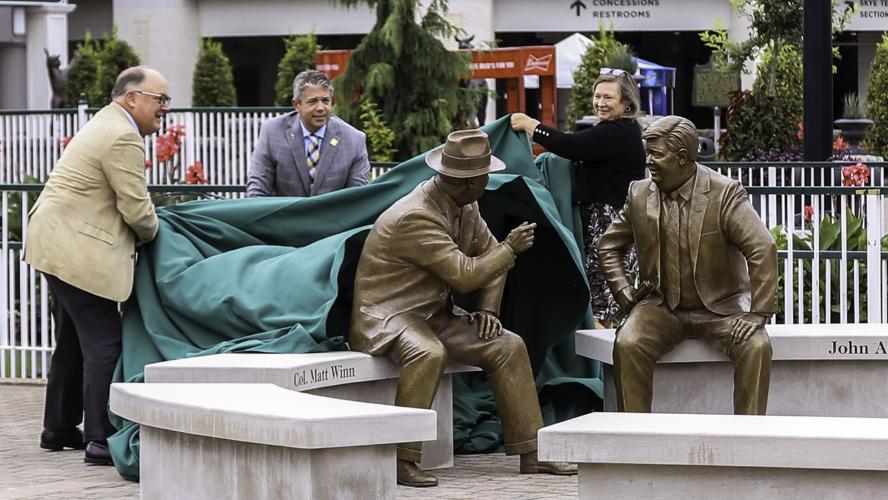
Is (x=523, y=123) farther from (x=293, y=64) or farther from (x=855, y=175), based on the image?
(x=293, y=64)

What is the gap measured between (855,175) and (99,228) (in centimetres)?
560

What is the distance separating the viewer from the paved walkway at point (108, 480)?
23.7ft

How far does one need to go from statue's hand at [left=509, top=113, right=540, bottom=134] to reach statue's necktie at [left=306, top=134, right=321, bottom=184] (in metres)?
1.27

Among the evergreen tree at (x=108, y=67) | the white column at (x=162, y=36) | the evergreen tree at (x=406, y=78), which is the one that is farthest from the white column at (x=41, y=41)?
the evergreen tree at (x=406, y=78)

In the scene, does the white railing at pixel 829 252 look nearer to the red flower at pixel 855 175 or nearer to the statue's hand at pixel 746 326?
the red flower at pixel 855 175

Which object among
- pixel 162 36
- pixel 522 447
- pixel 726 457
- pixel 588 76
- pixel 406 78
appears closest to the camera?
pixel 726 457

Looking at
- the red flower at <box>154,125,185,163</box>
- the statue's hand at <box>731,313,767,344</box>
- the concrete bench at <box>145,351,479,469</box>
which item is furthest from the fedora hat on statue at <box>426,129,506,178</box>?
the red flower at <box>154,125,185,163</box>

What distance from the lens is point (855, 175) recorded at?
1155 centimetres

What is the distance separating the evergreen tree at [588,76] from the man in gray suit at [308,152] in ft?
52.4

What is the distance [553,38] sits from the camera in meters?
38.5

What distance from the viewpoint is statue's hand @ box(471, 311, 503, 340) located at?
759 cm

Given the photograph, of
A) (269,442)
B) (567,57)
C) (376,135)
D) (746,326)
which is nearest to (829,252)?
(746,326)

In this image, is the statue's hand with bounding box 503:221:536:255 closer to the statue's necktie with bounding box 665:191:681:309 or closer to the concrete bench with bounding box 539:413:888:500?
the statue's necktie with bounding box 665:191:681:309

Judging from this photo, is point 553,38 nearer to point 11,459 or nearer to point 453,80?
point 453,80
